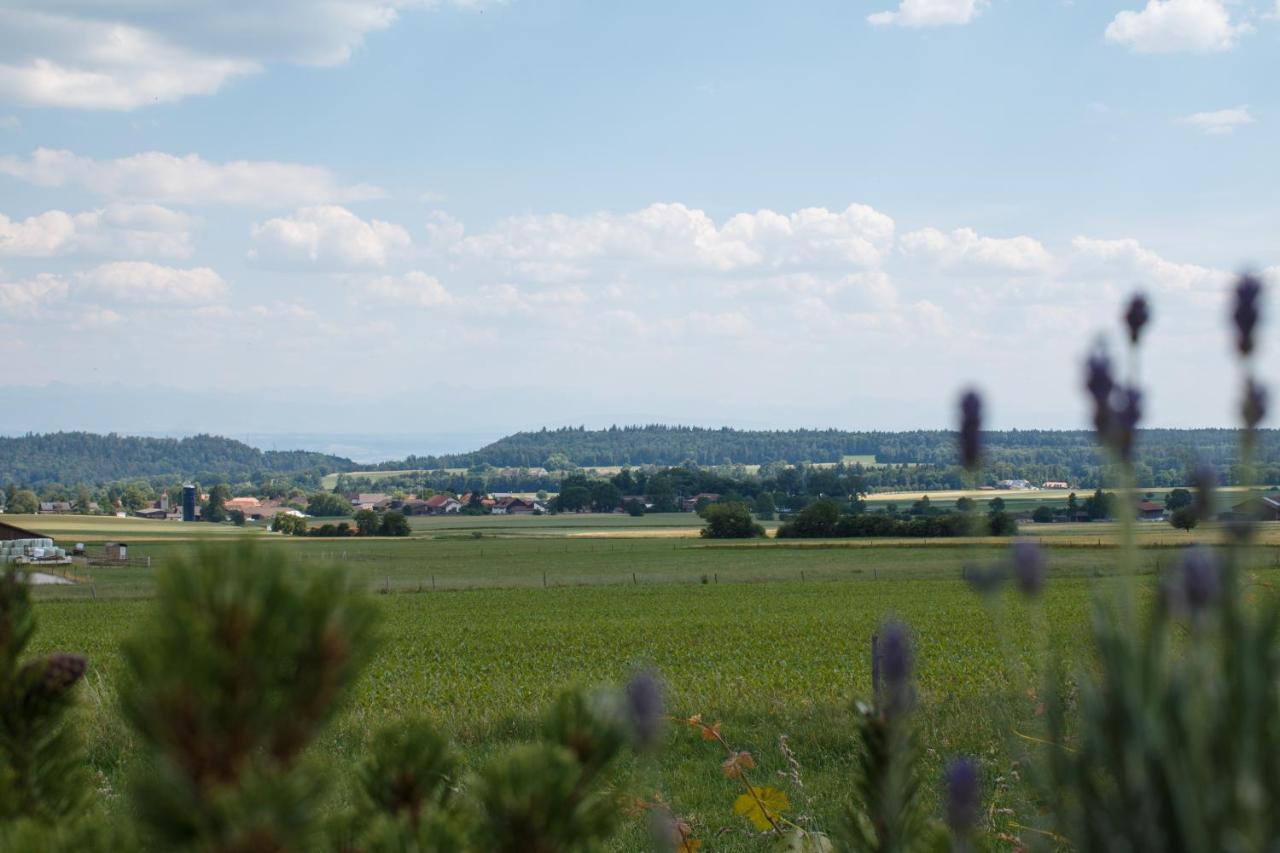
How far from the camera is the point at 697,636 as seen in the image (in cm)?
3484

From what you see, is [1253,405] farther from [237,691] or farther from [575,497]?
[575,497]

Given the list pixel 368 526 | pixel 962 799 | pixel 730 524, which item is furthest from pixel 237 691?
pixel 368 526

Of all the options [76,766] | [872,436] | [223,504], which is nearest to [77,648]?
[76,766]

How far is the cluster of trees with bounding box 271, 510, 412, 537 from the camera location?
111438 mm

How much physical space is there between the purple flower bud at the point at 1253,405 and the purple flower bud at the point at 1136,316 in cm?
11

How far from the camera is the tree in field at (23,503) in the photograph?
5566 inches

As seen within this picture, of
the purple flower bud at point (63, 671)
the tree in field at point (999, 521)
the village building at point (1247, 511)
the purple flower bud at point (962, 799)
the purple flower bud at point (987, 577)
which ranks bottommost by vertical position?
the purple flower bud at point (962, 799)

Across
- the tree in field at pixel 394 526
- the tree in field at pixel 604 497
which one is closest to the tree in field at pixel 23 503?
the tree in field at pixel 394 526

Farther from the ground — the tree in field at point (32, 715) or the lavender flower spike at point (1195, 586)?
the lavender flower spike at point (1195, 586)

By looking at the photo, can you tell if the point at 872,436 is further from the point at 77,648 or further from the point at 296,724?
the point at 296,724

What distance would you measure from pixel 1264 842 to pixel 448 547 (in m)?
95.9

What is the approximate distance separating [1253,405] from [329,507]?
157m

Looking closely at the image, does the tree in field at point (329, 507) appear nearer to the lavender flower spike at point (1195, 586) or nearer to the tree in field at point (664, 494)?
the tree in field at point (664, 494)

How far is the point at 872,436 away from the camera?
17638cm
